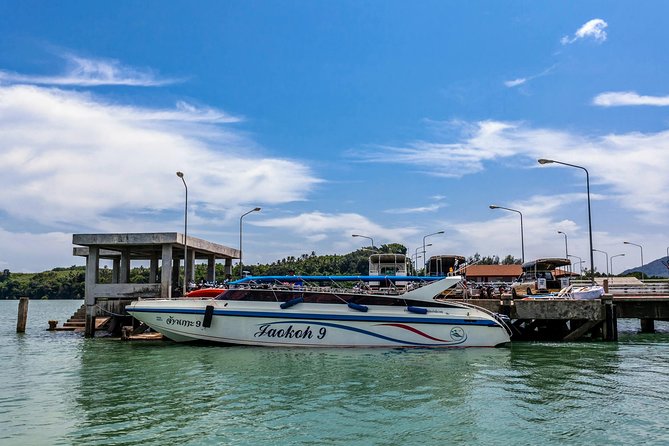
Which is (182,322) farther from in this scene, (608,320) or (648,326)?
(648,326)

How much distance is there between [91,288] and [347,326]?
52.8 ft

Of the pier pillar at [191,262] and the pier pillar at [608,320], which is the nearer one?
the pier pillar at [608,320]

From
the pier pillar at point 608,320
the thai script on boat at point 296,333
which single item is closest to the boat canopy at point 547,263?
the pier pillar at point 608,320

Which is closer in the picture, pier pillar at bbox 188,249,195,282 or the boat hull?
the boat hull

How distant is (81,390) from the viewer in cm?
1402

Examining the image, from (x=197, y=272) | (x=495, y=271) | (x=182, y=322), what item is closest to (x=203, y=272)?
(x=197, y=272)

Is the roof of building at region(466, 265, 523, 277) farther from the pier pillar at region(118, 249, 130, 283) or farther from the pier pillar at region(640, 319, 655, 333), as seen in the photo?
the pier pillar at region(118, 249, 130, 283)

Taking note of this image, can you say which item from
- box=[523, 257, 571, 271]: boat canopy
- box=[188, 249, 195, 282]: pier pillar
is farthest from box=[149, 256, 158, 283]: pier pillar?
box=[523, 257, 571, 271]: boat canopy

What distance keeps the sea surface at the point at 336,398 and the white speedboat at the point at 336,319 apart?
1165mm

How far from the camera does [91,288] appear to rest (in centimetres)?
3003

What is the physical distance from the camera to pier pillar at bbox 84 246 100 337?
93.1 ft

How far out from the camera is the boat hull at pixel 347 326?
22.2 meters

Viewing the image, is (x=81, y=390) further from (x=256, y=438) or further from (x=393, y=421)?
(x=393, y=421)

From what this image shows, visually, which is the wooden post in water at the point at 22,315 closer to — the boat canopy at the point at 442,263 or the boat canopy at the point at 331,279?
the boat canopy at the point at 331,279
